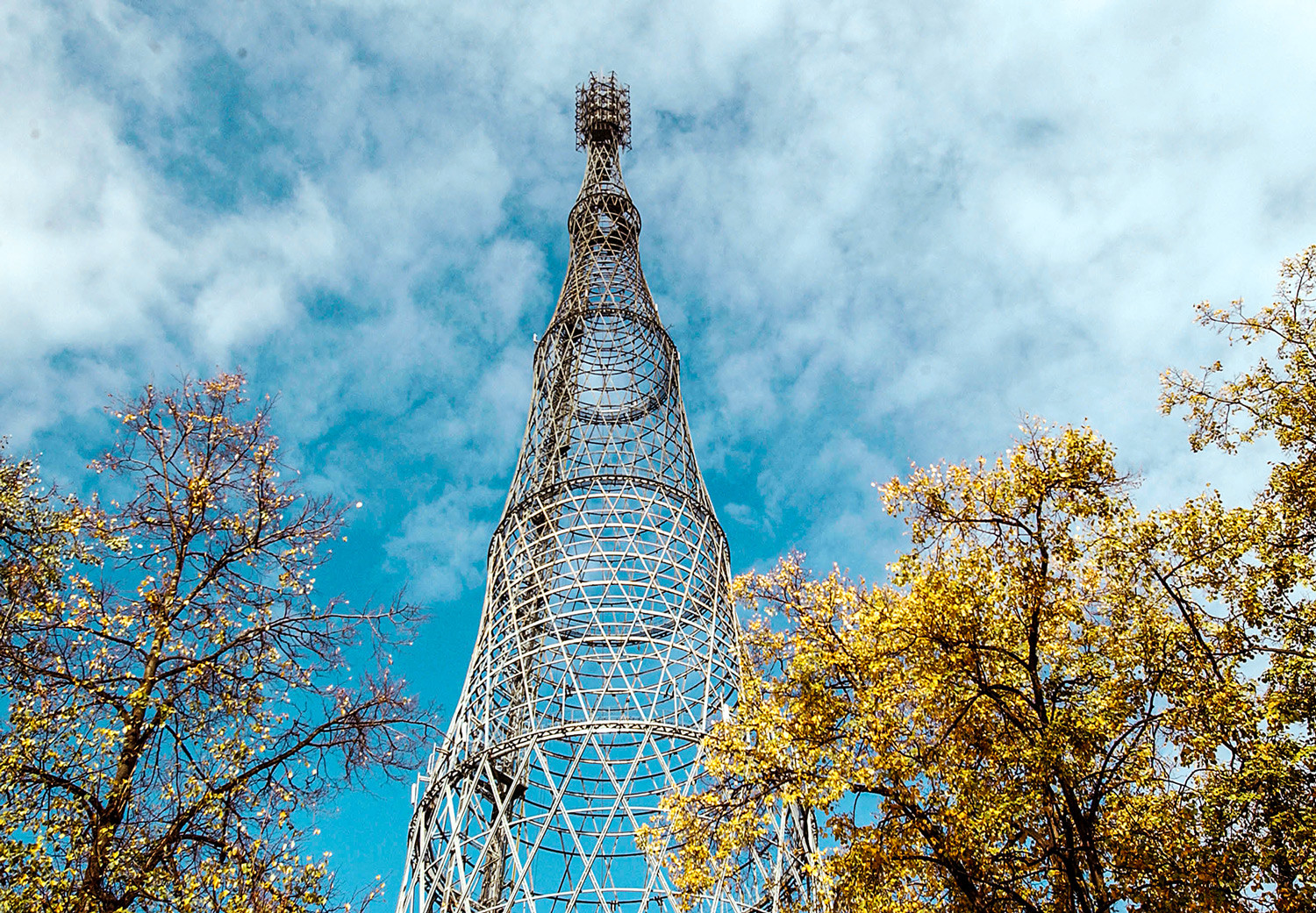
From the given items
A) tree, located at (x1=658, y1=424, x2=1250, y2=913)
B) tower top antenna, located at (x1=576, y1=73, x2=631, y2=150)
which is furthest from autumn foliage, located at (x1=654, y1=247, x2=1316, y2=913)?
tower top antenna, located at (x1=576, y1=73, x2=631, y2=150)

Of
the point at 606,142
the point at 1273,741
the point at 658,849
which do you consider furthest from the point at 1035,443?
the point at 606,142

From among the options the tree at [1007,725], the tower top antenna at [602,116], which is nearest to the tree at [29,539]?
the tree at [1007,725]

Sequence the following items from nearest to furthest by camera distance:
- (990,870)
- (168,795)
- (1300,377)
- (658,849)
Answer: (168,795) → (990,870) → (1300,377) → (658,849)

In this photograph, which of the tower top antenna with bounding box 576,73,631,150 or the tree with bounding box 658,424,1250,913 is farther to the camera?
the tower top antenna with bounding box 576,73,631,150

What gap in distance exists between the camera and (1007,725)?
1197 centimetres

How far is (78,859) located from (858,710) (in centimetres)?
952

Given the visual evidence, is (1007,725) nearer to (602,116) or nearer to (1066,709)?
(1066,709)

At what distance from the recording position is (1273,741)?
9969 mm

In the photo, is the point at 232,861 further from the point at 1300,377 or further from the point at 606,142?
the point at 606,142

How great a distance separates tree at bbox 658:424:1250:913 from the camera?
34.4 feet

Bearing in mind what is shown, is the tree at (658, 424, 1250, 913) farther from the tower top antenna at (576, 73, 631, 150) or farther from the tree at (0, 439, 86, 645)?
the tower top antenna at (576, 73, 631, 150)

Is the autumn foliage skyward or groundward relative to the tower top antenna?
groundward

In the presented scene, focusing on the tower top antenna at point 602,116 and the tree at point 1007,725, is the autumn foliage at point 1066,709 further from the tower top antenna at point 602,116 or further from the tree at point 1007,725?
the tower top antenna at point 602,116

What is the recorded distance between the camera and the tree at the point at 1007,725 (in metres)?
10.5
